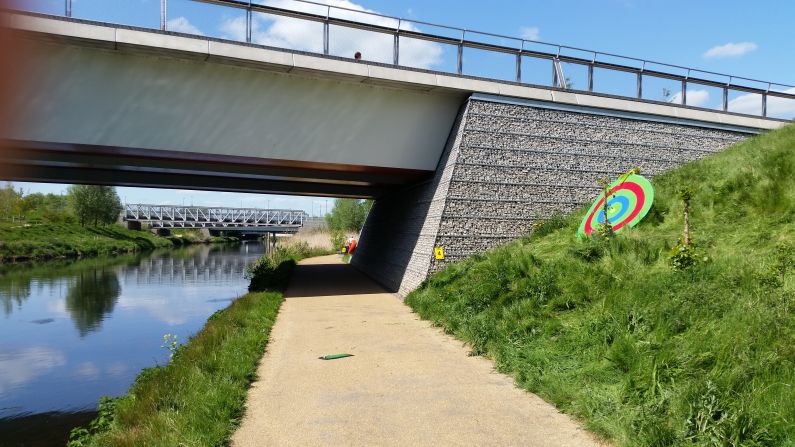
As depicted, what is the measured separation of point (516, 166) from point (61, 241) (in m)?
38.3

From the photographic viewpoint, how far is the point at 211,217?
228 ft

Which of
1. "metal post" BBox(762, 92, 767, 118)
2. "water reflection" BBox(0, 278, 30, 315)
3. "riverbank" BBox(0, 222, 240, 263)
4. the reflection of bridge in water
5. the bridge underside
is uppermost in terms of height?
"metal post" BBox(762, 92, 767, 118)

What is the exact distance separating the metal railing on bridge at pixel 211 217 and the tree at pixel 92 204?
9.20m

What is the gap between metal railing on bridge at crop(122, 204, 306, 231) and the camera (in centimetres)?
6291

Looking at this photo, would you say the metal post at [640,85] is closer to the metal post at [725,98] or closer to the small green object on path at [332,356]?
the metal post at [725,98]

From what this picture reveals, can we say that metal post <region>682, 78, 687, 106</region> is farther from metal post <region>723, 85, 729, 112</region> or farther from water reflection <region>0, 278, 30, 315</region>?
water reflection <region>0, 278, 30, 315</region>

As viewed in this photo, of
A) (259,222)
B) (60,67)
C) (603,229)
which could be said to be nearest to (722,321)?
(603,229)

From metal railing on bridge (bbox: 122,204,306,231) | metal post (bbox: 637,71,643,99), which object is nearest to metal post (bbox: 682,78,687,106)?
metal post (bbox: 637,71,643,99)

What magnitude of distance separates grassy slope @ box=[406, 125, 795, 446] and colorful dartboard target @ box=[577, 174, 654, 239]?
1.11 ft

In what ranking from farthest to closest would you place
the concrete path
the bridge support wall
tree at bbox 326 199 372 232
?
tree at bbox 326 199 372 232
the bridge support wall
the concrete path

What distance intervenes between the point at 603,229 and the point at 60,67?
12.0 meters

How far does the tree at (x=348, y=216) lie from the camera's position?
50531mm

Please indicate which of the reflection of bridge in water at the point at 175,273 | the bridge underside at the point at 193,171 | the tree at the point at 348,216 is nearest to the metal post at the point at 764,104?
the bridge underside at the point at 193,171

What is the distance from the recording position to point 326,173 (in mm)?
A: 19266
